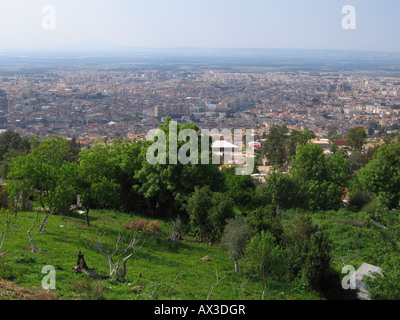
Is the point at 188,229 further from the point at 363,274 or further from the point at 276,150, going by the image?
the point at 276,150

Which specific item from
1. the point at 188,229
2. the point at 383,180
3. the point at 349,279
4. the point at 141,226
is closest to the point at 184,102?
the point at 383,180

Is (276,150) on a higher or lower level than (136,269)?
lower

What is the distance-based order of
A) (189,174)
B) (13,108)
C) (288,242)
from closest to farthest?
1. (288,242)
2. (189,174)
3. (13,108)

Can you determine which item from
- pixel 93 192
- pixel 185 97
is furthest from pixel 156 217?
pixel 185 97

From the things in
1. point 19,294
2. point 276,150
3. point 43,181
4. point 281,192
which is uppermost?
point 43,181

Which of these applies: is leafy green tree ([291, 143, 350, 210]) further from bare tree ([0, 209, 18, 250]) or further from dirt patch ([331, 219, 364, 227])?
bare tree ([0, 209, 18, 250])

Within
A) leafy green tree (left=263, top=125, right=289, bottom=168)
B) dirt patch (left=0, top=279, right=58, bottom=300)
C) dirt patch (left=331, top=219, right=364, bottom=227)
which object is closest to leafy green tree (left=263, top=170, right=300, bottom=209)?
dirt patch (left=331, top=219, right=364, bottom=227)

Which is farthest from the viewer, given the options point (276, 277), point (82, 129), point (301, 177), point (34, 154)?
point (82, 129)
